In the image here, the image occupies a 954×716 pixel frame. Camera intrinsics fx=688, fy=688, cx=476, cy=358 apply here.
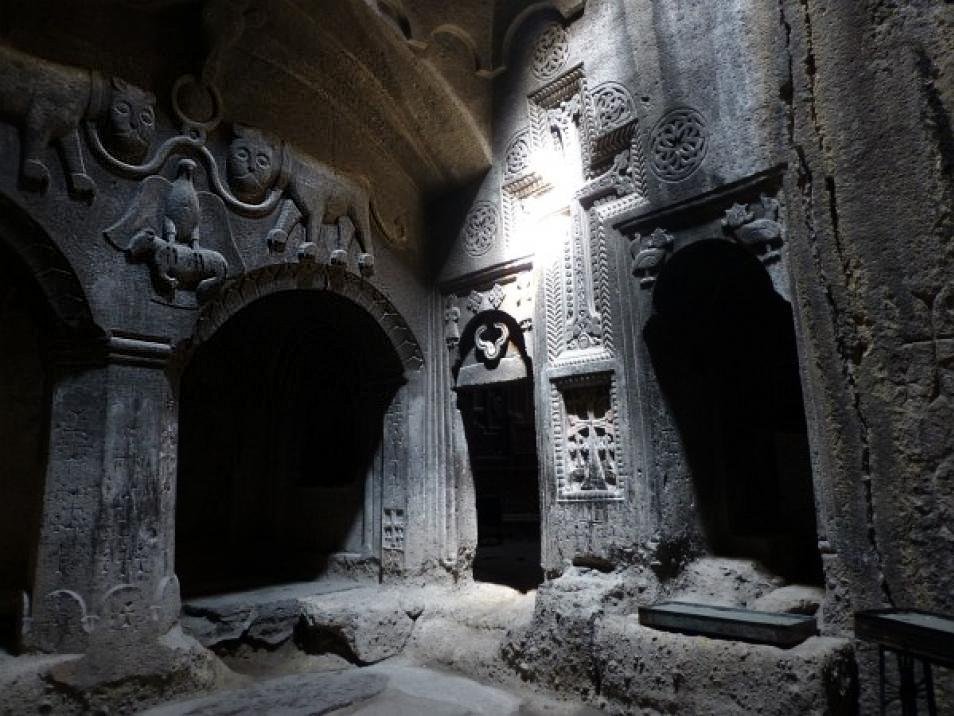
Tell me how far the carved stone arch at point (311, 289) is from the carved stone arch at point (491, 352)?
0.38m

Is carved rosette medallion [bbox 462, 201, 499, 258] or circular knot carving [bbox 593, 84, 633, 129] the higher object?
circular knot carving [bbox 593, 84, 633, 129]

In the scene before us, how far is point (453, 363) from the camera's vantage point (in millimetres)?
5617

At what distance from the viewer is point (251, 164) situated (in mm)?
4566

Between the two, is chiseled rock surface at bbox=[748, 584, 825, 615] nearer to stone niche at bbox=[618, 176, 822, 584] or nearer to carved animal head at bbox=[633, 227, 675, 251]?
stone niche at bbox=[618, 176, 822, 584]

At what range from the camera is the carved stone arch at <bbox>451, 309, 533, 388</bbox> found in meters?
5.27

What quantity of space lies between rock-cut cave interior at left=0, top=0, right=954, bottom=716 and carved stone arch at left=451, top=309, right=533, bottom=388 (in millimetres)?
34

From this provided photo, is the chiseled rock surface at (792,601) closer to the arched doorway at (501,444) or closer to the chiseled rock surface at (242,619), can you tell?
the arched doorway at (501,444)

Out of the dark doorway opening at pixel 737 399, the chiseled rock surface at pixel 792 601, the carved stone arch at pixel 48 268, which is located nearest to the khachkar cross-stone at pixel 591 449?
the dark doorway opening at pixel 737 399

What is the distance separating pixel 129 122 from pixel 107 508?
2.21m

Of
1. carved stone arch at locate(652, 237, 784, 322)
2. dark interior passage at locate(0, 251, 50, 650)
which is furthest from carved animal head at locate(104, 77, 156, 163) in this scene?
carved stone arch at locate(652, 237, 784, 322)

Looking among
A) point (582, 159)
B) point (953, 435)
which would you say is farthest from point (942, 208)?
point (582, 159)

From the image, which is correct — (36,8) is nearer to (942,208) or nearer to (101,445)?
(101,445)

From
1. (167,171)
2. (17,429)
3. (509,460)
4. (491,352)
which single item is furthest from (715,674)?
(509,460)

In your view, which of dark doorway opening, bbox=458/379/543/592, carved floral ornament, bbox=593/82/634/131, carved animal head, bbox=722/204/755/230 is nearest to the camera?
carved animal head, bbox=722/204/755/230
